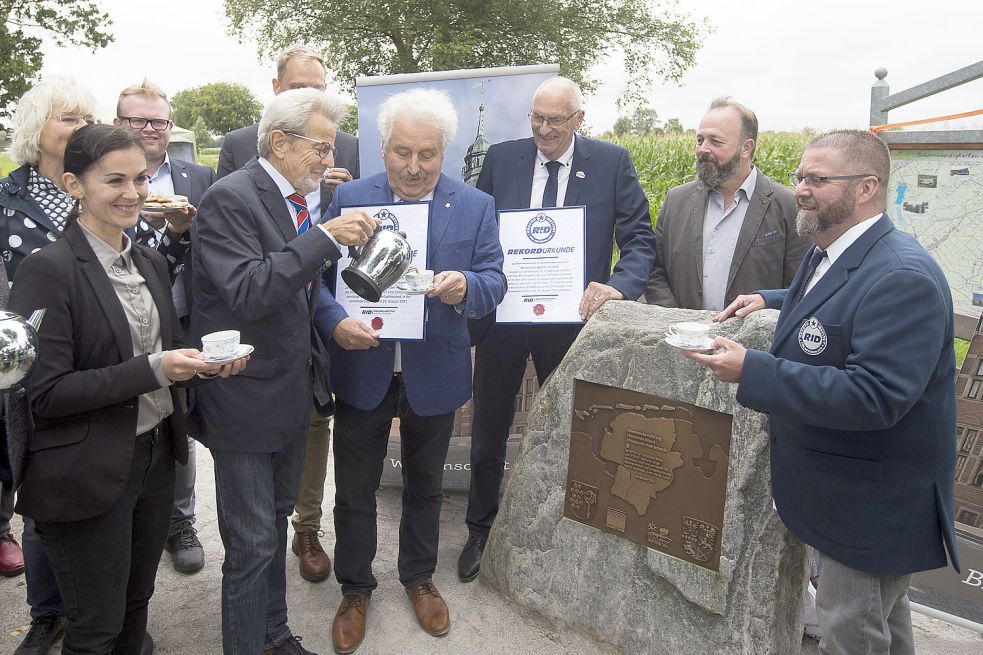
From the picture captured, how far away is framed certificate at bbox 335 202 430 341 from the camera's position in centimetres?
321

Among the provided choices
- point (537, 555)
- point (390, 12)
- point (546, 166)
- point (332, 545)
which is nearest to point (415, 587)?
point (537, 555)

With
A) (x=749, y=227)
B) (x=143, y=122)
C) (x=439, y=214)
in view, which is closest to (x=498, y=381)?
(x=439, y=214)

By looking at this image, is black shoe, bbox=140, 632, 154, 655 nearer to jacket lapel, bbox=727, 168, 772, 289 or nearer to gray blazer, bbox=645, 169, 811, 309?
gray blazer, bbox=645, 169, 811, 309

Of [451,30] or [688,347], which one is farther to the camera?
[451,30]

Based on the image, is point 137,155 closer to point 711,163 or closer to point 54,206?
point 54,206

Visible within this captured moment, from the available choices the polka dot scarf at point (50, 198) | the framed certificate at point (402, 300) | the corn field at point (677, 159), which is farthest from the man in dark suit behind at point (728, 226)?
the corn field at point (677, 159)

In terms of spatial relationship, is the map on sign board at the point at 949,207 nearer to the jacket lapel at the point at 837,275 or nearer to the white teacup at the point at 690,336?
the jacket lapel at the point at 837,275

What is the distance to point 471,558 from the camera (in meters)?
4.19

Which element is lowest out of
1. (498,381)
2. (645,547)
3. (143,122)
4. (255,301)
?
(645,547)

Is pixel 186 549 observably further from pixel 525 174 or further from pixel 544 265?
pixel 525 174

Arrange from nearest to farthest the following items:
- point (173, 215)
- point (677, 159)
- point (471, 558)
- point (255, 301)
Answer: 1. point (255, 301)
2. point (173, 215)
3. point (471, 558)
4. point (677, 159)

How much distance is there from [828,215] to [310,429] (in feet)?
10.0

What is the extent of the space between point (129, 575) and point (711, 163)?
11.1 feet

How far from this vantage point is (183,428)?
108 inches
